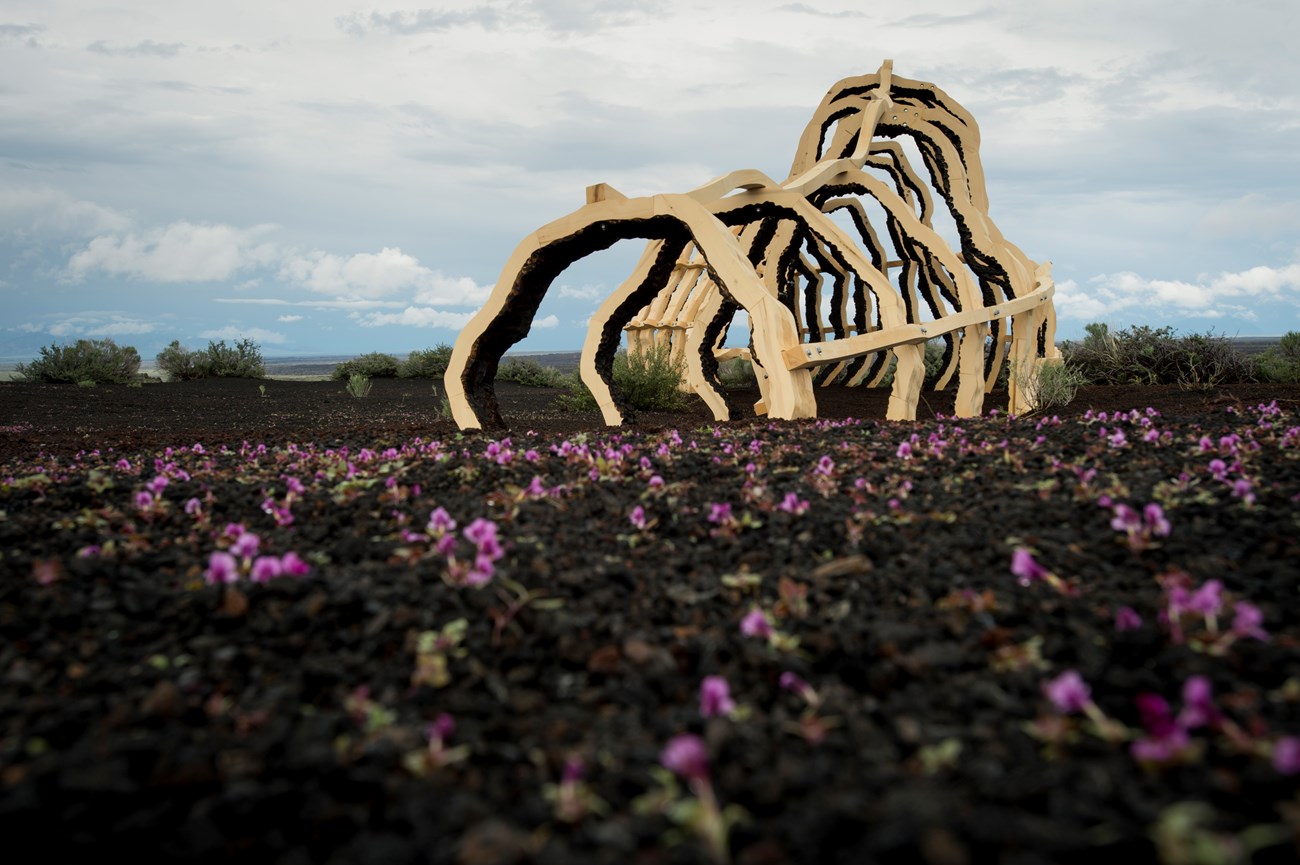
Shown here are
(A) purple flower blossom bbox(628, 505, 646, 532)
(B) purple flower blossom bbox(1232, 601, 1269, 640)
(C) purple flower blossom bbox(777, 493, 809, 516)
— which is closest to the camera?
(B) purple flower blossom bbox(1232, 601, 1269, 640)

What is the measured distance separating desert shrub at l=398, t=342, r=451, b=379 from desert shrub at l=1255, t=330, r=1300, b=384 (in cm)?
1731

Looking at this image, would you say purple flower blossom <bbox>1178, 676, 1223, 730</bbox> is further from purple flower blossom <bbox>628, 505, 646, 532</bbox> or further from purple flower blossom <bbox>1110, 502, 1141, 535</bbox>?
purple flower blossom <bbox>628, 505, 646, 532</bbox>

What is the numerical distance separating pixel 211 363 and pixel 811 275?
14.3m

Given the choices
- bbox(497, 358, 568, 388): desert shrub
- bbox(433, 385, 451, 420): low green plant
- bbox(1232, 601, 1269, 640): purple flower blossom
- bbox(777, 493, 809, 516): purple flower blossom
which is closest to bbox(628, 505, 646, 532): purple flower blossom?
bbox(777, 493, 809, 516): purple flower blossom

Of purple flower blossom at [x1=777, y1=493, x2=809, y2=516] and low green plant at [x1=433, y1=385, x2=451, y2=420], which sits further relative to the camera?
low green plant at [x1=433, y1=385, x2=451, y2=420]

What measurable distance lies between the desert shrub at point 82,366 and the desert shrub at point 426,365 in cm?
631

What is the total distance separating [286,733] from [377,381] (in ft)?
67.5

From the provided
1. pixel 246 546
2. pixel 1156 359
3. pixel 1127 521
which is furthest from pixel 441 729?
pixel 1156 359

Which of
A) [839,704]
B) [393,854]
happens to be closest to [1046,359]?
[839,704]

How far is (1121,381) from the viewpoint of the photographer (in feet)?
44.9

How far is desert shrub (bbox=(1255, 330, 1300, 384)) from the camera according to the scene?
12530mm

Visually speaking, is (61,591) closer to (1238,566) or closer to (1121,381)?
(1238,566)

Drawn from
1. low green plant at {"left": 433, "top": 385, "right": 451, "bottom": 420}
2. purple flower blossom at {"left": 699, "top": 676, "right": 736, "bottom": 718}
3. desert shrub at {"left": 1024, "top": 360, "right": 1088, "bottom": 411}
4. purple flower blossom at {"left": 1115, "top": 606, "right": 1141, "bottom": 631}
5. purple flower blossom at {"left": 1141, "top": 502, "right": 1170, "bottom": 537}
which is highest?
desert shrub at {"left": 1024, "top": 360, "right": 1088, "bottom": 411}

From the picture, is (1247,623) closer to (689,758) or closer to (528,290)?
(689,758)
